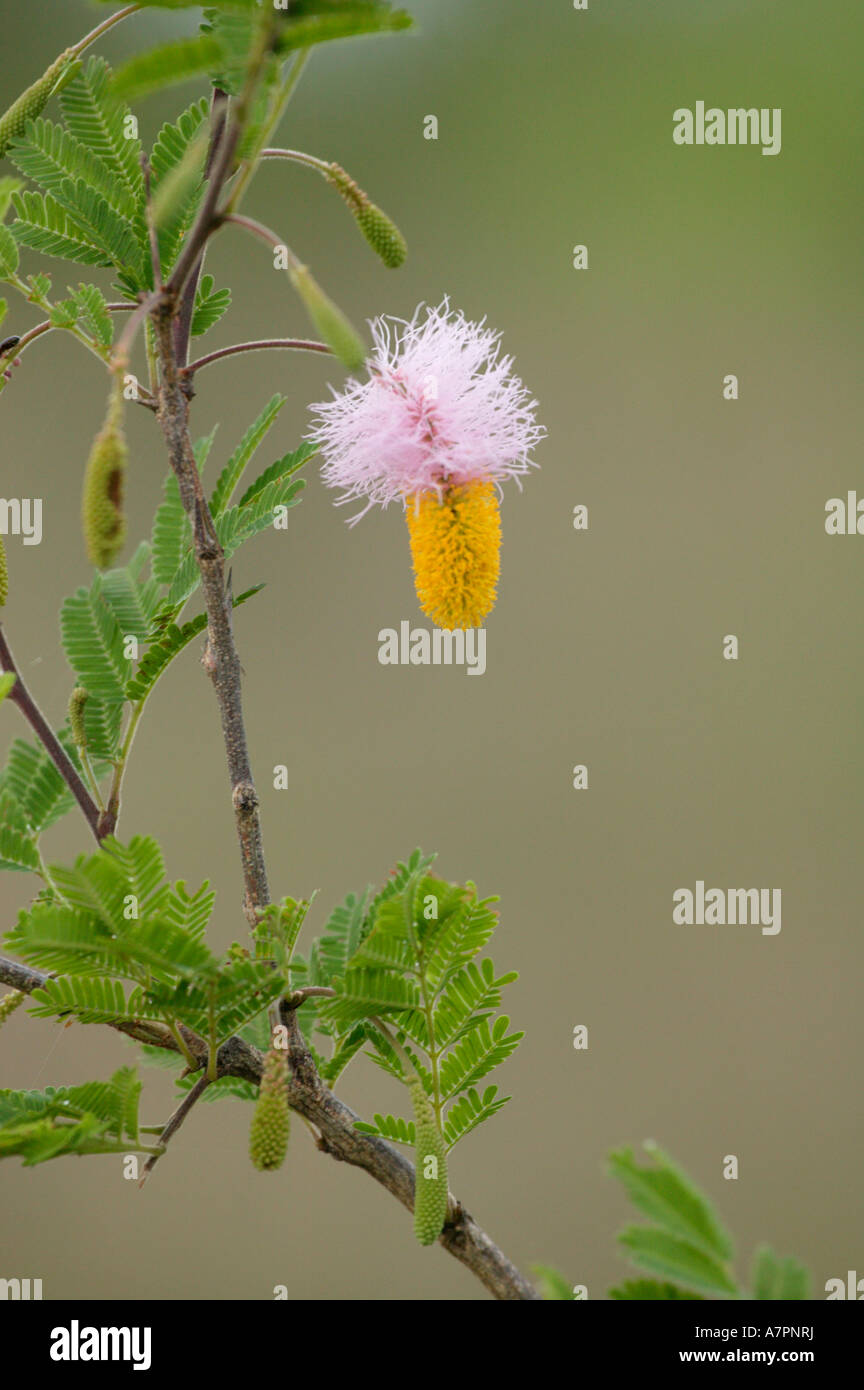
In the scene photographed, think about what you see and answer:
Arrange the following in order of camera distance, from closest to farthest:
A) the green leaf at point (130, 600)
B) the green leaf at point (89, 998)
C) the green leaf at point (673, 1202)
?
the green leaf at point (673, 1202) < the green leaf at point (89, 998) < the green leaf at point (130, 600)

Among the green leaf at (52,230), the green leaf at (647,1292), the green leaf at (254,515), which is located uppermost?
the green leaf at (52,230)

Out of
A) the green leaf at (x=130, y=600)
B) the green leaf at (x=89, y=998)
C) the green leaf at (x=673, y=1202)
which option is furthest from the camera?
the green leaf at (x=130, y=600)

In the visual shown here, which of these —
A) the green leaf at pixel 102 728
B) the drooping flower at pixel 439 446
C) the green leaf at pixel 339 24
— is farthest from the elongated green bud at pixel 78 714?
the green leaf at pixel 339 24

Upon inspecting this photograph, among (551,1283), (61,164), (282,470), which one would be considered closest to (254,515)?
(282,470)

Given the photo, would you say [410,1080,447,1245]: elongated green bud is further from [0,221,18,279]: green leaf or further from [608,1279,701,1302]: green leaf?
[0,221,18,279]: green leaf

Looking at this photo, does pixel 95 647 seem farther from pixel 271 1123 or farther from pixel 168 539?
pixel 271 1123

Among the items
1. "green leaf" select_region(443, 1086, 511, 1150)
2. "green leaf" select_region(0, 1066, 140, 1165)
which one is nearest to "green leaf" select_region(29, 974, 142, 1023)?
"green leaf" select_region(0, 1066, 140, 1165)

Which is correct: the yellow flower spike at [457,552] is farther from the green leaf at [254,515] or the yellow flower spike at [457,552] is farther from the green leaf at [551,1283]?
the green leaf at [551,1283]

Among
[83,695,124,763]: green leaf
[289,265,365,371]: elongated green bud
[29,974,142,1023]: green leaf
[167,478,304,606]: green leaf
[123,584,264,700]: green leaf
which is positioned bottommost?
[29,974,142,1023]: green leaf
